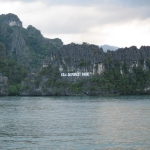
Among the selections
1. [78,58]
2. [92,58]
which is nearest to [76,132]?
[92,58]

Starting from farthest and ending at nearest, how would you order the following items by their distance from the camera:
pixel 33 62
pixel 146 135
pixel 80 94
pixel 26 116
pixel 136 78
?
pixel 33 62 → pixel 136 78 → pixel 80 94 → pixel 26 116 → pixel 146 135

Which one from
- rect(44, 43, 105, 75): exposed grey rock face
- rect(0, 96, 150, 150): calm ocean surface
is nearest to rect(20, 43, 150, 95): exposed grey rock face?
rect(44, 43, 105, 75): exposed grey rock face

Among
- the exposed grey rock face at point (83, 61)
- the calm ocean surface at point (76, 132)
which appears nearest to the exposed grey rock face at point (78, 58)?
the exposed grey rock face at point (83, 61)

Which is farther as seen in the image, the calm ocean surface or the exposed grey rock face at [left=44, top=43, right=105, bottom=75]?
the exposed grey rock face at [left=44, top=43, right=105, bottom=75]

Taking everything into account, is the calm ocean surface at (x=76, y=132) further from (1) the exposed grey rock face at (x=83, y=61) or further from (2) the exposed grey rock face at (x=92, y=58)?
(2) the exposed grey rock face at (x=92, y=58)

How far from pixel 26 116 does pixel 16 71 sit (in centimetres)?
10307

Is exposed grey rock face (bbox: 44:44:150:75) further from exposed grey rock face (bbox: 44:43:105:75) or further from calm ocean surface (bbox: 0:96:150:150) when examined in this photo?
calm ocean surface (bbox: 0:96:150:150)

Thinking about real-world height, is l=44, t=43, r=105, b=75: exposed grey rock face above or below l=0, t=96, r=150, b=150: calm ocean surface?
above

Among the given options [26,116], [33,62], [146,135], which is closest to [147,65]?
[33,62]

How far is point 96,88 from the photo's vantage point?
434 ft

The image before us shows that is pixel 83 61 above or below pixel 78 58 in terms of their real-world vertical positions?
below

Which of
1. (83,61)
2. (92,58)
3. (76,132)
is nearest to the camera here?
(76,132)

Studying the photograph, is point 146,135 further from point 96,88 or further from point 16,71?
point 16,71

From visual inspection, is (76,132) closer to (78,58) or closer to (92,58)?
(92,58)
